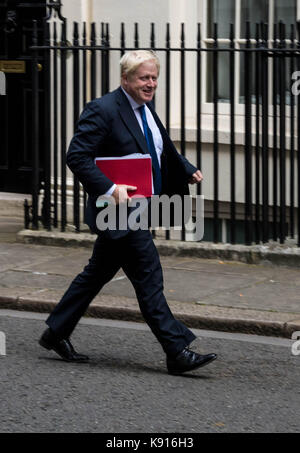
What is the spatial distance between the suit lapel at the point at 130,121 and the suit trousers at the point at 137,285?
49cm

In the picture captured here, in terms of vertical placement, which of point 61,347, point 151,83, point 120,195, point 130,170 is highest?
point 151,83

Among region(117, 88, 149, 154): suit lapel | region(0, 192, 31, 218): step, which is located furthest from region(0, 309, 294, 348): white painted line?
region(0, 192, 31, 218): step

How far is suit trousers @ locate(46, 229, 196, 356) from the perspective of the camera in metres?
6.53

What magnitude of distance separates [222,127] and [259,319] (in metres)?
3.52

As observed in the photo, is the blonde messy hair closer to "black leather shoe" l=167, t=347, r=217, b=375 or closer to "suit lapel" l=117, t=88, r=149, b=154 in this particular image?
"suit lapel" l=117, t=88, r=149, b=154

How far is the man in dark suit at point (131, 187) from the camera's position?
21.0 ft

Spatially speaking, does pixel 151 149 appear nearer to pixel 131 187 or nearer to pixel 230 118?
pixel 131 187

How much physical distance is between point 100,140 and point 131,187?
310mm

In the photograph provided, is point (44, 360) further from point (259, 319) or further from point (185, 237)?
point (185, 237)

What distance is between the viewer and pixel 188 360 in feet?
21.3

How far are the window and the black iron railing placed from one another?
0.04 m

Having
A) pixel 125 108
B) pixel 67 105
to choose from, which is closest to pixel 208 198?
pixel 67 105

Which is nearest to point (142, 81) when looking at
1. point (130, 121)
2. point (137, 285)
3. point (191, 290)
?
point (130, 121)

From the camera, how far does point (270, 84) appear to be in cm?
1040
